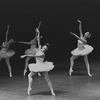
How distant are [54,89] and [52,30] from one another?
9.94m

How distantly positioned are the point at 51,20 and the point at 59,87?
9.96 metres

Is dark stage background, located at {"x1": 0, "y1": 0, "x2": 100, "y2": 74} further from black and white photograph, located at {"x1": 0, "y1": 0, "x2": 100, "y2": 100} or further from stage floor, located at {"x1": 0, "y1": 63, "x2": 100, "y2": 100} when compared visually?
stage floor, located at {"x1": 0, "y1": 63, "x2": 100, "y2": 100}

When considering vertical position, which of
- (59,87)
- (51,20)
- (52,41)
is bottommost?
(52,41)

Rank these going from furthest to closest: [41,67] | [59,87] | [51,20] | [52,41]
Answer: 1. [51,20]
2. [52,41]
3. [59,87]
4. [41,67]

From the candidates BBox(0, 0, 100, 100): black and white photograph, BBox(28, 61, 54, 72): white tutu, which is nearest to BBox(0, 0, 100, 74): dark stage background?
BBox(0, 0, 100, 100): black and white photograph

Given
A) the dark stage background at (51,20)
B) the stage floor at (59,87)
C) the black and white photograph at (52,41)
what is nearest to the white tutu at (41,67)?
the stage floor at (59,87)

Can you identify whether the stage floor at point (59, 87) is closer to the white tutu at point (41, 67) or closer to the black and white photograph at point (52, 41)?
the black and white photograph at point (52, 41)

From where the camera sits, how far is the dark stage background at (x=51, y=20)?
20.3 meters

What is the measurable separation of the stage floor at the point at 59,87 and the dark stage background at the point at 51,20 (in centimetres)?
668

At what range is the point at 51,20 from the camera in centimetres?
2105

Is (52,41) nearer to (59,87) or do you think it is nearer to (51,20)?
(51,20)

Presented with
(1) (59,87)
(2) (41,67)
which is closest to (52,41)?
(1) (59,87)

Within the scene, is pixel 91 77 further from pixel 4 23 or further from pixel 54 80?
pixel 4 23

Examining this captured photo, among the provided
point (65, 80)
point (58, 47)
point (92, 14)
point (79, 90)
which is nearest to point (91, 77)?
point (65, 80)
